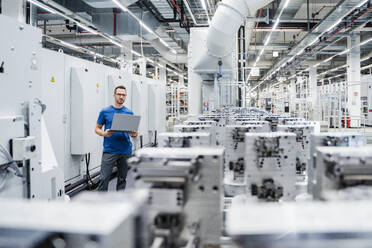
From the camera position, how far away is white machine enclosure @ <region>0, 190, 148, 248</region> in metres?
0.62

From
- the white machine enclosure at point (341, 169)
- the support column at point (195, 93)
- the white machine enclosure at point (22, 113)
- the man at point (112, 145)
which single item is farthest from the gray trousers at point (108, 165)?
the support column at point (195, 93)

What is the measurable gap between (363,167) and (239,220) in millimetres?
733

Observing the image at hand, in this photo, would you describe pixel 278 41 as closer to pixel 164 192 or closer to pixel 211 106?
pixel 211 106

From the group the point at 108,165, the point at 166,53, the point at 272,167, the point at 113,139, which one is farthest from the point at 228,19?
the point at 166,53

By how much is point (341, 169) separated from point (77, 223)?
99cm

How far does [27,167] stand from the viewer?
2.14m

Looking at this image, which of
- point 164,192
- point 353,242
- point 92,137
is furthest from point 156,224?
point 92,137

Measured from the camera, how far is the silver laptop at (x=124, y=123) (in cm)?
301

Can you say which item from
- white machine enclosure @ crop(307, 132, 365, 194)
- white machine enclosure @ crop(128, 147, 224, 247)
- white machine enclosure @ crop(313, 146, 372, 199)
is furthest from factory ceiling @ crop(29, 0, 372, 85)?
white machine enclosure @ crop(313, 146, 372, 199)

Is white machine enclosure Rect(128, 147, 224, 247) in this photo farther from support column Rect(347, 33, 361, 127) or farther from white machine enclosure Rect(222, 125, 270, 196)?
support column Rect(347, 33, 361, 127)

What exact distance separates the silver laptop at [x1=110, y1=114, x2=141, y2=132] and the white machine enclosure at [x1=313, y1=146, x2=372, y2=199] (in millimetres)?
2192

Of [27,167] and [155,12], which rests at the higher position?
[155,12]

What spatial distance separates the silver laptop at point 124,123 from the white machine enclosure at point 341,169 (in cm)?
219

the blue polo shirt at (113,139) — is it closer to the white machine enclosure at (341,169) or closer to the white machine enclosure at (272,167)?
the white machine enclosure at (272,167)
